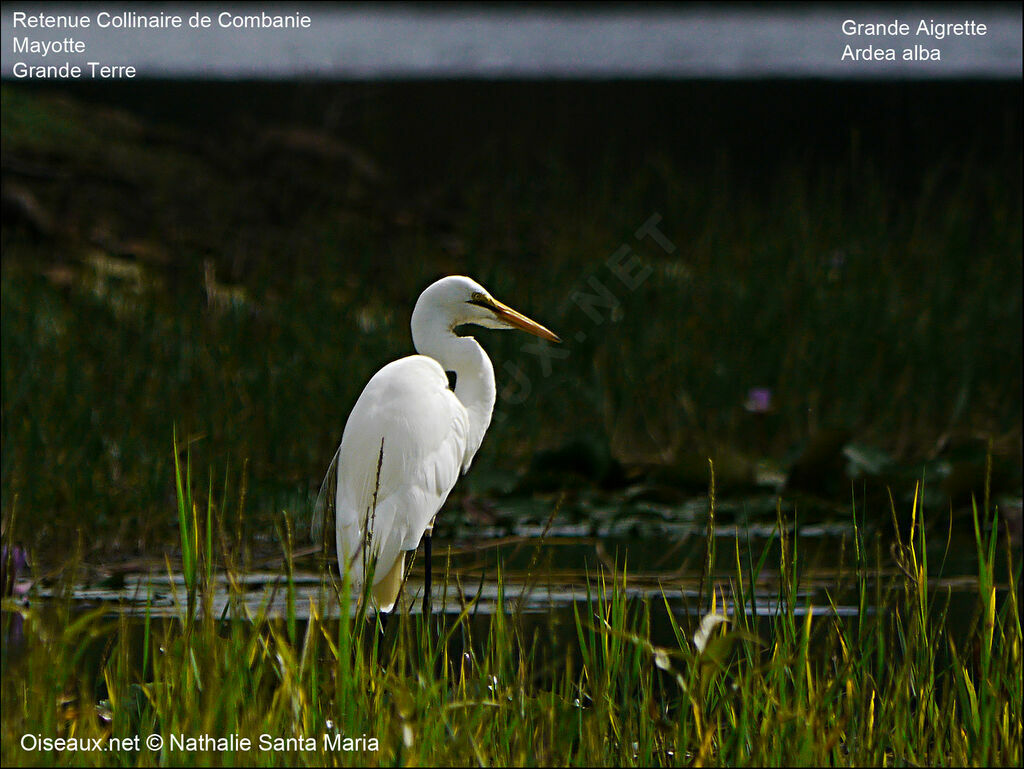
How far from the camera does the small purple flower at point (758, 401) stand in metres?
4.82

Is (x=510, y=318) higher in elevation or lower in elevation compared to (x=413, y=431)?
higher

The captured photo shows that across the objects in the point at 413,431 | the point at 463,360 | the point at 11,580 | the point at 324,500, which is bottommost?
the point at 11,580

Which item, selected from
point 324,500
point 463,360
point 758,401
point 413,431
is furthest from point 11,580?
point 758,401

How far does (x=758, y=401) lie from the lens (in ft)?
15.9

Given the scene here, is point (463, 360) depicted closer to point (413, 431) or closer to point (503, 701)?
point (413, 431)

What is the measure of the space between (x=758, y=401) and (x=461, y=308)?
2350mm

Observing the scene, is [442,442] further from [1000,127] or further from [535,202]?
[1000,127]

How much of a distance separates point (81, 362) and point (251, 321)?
2.22 feet

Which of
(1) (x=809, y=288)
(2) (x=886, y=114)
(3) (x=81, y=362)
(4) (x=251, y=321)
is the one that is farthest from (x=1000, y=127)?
(3) (x=81, y=362)

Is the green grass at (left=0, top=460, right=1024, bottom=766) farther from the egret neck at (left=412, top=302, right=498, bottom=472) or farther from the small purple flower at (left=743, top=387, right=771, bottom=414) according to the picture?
the small purple flower at (left=743, top=387, right=771, bottom=414)

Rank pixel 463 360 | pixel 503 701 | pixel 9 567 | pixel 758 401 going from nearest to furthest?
pixel 503 701 → pixel 9 567 → pixel 463 360 → pixel 758 401

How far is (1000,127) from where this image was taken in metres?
7.31

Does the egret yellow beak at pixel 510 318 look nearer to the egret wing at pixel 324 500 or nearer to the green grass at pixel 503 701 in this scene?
the egret wing at pixel 324 500

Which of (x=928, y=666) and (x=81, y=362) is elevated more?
(x=81, y=362)
